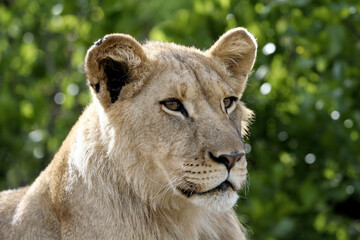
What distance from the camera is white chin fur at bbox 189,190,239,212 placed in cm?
373

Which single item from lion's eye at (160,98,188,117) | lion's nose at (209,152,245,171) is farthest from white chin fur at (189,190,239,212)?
lion's eye at (160,98,188,117)

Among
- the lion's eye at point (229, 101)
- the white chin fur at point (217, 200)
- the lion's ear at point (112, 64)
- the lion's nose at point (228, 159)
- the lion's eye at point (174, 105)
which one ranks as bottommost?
the white chin fur at point (217, 200)

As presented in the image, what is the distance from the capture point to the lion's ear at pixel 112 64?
3.88 meters

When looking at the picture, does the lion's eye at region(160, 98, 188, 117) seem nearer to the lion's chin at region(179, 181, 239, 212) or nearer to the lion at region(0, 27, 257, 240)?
the lion at region(0, 27, 257, 240)

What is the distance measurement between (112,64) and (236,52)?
3.05 feet

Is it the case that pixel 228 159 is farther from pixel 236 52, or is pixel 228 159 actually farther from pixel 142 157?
pixel 236 52

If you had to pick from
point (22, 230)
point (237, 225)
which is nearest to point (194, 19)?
point (237, 225)

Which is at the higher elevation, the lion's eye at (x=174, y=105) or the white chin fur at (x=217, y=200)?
the lion's eye at (x=174, y=105)

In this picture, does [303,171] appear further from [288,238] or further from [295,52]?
[295,52]

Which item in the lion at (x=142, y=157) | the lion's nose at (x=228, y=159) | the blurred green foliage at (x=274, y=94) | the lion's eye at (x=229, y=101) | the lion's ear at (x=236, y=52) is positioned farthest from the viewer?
the blurred green foliage at (x=274, y=94)

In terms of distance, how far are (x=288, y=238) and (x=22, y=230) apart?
14.5 ft

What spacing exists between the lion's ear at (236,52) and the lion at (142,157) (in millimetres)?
353

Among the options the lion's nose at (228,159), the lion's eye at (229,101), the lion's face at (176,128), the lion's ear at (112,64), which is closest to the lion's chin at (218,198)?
the lion's face at (176,128)

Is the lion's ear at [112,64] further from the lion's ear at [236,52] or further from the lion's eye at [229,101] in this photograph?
the lion's ear at [236,52]
